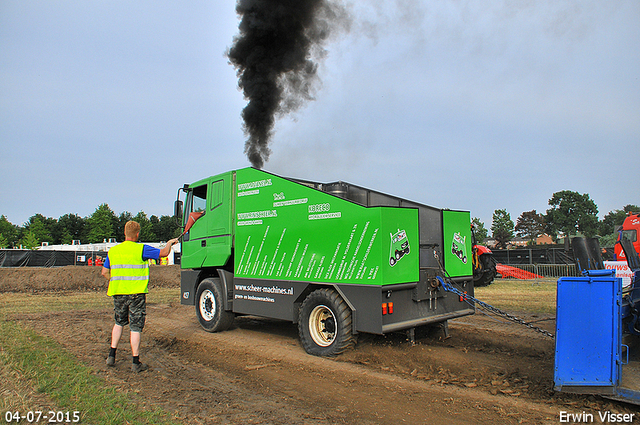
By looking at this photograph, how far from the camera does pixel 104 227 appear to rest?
212ft

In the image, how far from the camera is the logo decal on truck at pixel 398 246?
5.58 metres

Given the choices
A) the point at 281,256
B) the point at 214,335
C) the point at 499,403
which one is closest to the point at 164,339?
the point at 214,335

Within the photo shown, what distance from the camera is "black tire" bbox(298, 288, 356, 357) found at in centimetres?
571

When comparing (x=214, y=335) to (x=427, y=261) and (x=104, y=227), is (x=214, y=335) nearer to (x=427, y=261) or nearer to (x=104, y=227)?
(x=427, y=261)

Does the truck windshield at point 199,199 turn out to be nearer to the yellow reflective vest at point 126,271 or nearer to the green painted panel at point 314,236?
the green painted panel at point 314,236

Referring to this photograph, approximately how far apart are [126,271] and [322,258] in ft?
8.62

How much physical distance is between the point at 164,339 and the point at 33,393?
318 cm

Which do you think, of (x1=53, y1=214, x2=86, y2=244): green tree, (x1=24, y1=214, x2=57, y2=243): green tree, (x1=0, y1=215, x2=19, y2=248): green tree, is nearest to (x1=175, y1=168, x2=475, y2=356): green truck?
(x1=24, y1=214, x2=57, y2=243): green tree

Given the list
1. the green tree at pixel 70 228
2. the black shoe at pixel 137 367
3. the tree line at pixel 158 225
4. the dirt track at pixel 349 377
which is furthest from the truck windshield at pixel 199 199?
the green tree at pixel 70 228

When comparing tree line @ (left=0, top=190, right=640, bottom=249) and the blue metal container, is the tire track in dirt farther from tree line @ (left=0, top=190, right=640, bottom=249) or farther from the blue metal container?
tree line @ (left=0, top=190, right=640, bottom=249)

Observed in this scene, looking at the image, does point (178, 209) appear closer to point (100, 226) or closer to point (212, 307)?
point (212, 307)

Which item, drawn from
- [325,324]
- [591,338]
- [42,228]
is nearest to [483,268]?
[325,324]

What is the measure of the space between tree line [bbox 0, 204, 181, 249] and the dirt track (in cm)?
5704

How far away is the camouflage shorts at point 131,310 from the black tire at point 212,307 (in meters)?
2.62
